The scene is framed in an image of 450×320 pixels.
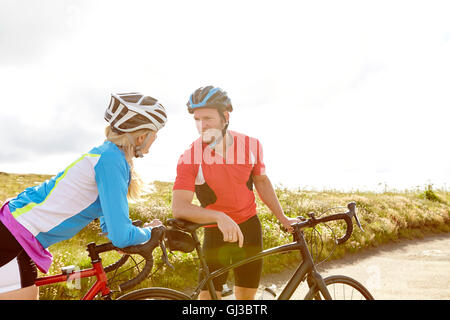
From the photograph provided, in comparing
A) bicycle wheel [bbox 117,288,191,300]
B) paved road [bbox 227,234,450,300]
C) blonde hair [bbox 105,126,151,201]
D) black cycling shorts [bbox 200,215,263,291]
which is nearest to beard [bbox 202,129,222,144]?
blonde hair [bbox 105,126,151,201]

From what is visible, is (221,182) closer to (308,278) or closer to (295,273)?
(295,273)

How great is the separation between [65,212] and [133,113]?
89cm

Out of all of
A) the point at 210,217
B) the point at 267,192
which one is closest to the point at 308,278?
the point at 267,192

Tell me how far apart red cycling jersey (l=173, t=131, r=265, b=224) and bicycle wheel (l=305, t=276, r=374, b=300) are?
3.25 feet

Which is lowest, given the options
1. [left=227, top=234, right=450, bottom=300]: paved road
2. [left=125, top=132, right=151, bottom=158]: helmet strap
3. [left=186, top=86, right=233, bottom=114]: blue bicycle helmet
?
[left=227, top=234, right=450, bottom=300]: paved road

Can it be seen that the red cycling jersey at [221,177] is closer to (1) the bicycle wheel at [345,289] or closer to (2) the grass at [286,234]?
(2) the grass at [286,234]

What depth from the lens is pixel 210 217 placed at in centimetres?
288

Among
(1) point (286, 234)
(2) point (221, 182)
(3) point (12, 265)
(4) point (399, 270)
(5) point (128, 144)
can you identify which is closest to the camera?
(3) point (12, 265)

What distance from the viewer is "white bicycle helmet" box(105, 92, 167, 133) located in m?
2.75

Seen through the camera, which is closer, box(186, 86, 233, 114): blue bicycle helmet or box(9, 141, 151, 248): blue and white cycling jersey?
box(9, 141, 151, 248): blue and white cycling jersey

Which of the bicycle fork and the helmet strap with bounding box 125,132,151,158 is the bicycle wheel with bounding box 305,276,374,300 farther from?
the helmet strap with bounding box 125,132,151,158

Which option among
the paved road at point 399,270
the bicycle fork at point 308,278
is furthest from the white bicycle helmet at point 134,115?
the paved road at point 399,270

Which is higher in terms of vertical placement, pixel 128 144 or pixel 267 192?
pixel 128 144

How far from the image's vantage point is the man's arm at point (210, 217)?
283 cm
